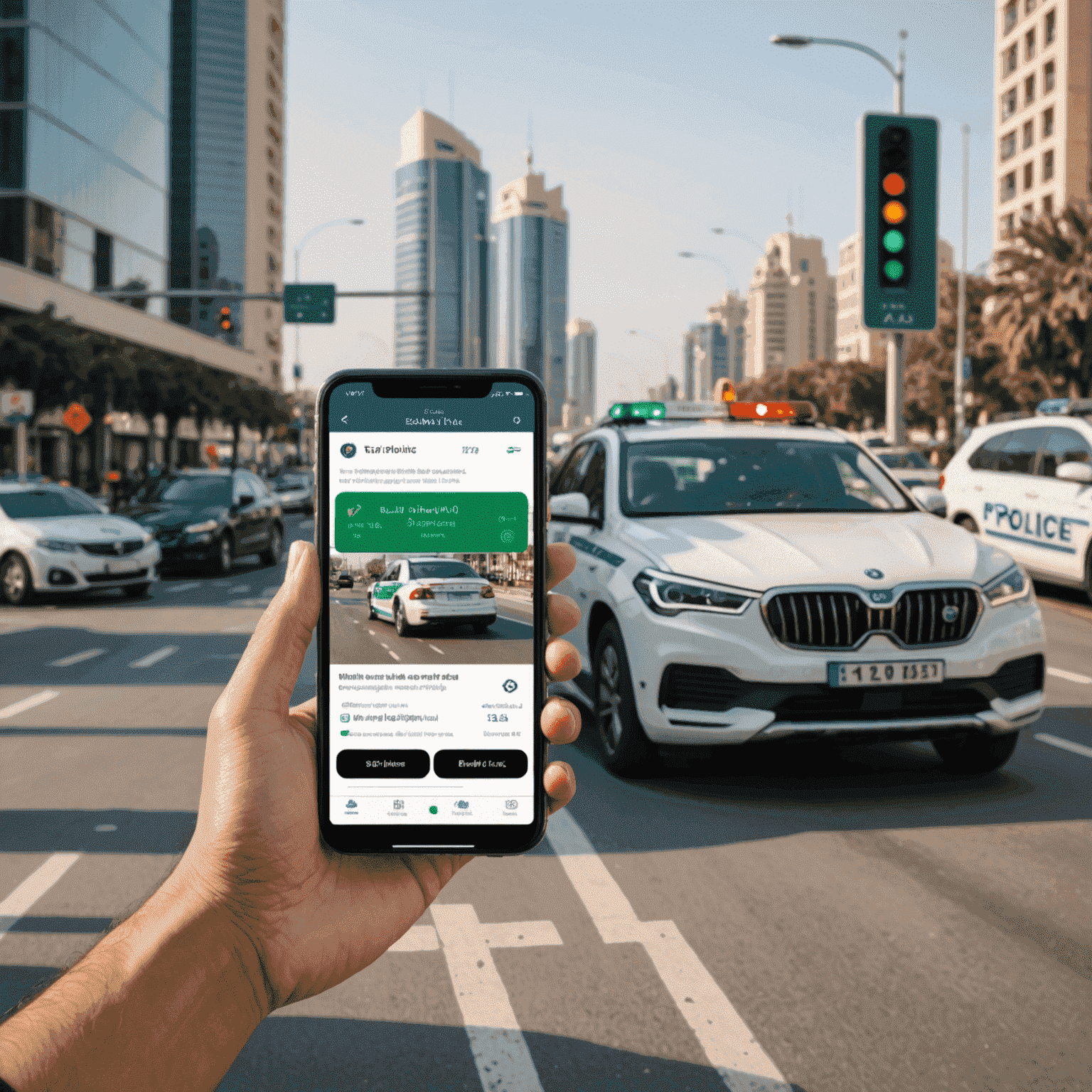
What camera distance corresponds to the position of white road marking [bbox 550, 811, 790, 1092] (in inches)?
124

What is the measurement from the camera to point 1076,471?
494 inches

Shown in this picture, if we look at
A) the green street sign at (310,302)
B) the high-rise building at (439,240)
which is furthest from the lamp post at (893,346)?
the high-rise building at (439,240)

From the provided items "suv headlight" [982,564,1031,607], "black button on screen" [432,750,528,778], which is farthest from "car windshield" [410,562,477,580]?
"suv headlight" [982,564,1031,607]

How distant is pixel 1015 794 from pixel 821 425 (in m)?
2.72

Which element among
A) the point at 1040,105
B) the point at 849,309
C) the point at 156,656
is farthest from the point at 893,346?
the point at 849,309

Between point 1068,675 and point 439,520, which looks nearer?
point 439,520

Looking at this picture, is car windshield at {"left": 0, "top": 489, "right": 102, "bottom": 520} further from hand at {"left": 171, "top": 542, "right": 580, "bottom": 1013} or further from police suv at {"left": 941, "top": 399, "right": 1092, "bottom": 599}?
hand at {"left": 171, "top": 542, "right": 580, "bottom": 1013}

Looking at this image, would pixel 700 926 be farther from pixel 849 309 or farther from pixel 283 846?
pixel 849 309

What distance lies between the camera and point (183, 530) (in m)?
19.1

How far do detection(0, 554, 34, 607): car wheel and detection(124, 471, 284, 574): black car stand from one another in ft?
11.4

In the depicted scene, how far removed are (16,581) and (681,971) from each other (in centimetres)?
1348

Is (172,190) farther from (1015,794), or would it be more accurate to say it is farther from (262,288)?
(1015,794)

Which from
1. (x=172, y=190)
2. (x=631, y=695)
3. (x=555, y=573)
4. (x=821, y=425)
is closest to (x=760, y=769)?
(x=631, y=695)

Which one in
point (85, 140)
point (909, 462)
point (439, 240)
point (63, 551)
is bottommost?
point (63, 551)
